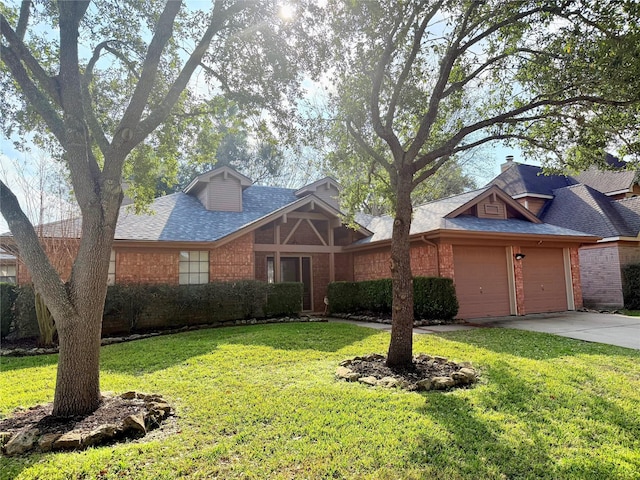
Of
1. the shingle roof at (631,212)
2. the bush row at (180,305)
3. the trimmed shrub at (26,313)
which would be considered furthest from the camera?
the shingle roof at (631,212)

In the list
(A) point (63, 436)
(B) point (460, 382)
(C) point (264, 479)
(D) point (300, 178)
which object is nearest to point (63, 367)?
(A) point (63, 436)

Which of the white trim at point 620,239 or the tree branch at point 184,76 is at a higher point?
the tree branch at point 184,76

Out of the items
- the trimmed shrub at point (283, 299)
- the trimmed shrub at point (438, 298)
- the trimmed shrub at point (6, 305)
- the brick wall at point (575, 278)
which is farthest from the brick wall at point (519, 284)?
the trimmed shrub at point (6, 305)

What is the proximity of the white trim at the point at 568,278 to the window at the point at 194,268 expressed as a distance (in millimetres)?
12636

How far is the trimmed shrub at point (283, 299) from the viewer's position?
12336mm

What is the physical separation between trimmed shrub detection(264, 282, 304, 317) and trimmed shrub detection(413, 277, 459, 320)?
3.91m

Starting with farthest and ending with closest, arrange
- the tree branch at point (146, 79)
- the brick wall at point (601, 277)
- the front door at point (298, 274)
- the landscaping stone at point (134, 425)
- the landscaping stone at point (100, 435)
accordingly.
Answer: the front door at point (298, 274) < the brick wall at point (601, 277) < the tree branch at point (146, 79) < the landscaping stone at point (134, 425) < the landscaping stone at point (100, 435)

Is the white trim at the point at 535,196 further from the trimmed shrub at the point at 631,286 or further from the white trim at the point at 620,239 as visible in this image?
the trimmed shrub at the point at 631,286

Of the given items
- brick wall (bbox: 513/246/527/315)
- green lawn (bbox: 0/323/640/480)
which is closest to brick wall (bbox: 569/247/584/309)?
brick wall (bbox: 513/246/527/315)

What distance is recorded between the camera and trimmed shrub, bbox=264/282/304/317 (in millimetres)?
12336

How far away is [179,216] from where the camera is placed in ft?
46.0

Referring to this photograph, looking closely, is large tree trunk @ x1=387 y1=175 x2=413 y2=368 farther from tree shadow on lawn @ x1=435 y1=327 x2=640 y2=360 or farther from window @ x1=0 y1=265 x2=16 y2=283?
window @ x1=0 y1=265 x2=16 y2=283

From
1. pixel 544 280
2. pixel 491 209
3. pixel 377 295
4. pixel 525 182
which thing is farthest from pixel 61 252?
pixel 525 182

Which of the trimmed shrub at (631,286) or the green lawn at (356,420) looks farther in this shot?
the trimmed shrub at (631,286)
